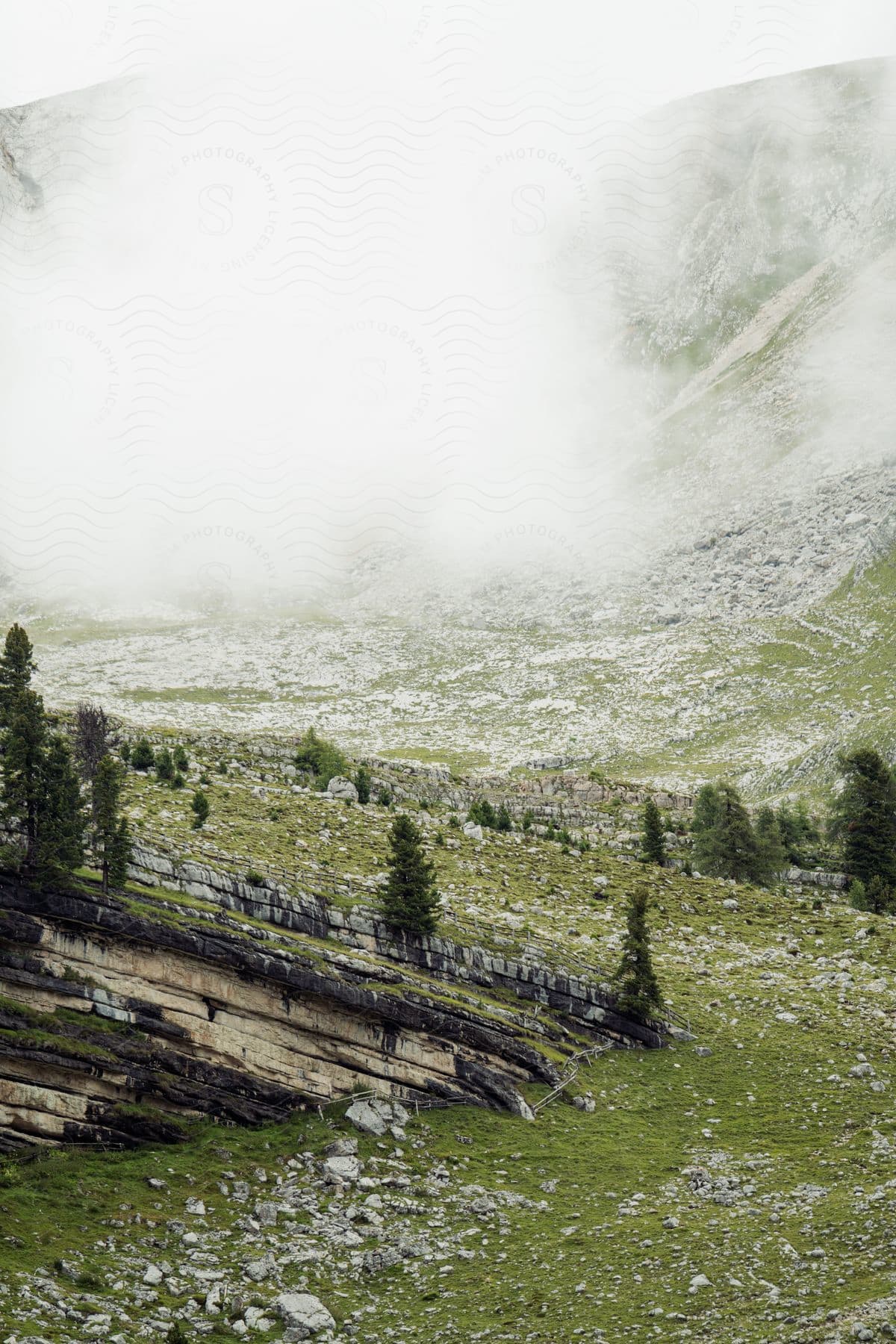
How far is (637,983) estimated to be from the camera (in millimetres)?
47344

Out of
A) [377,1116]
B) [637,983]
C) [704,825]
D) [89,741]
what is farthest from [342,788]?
[377,1116]

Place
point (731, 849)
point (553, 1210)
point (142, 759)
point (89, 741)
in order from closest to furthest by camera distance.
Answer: point (553, 1210) < point (89, 741) < point (142, 759) < point (731, 849)

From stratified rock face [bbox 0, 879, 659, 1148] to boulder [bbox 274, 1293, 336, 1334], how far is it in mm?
8873

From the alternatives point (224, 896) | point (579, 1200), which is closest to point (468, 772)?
point (224, 896)

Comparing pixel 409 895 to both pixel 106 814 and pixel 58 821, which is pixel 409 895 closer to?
pixel 106 814

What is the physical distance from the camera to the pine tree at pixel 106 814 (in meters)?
39.7

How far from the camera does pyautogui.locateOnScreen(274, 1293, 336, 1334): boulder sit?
2711 cm

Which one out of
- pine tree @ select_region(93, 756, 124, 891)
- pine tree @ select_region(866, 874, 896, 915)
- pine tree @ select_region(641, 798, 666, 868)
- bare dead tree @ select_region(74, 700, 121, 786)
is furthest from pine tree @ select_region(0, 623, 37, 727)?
pine tree @ select_region(866, 874, 896, 915)

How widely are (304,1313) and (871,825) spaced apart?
55575 mm

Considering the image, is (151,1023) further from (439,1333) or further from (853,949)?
(853,949)

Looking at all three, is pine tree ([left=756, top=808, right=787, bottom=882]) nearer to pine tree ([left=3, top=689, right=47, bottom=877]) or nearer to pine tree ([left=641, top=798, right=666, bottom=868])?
pine tree ([left=641, top=798, right=666, bottom=868])

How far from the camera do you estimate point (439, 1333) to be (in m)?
27.2

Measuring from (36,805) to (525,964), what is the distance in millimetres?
22322

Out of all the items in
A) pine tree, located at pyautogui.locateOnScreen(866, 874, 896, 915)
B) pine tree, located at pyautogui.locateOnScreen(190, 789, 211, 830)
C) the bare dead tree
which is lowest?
pine tree, located at pyautogui.locateOnScreen(866, 874, 896, 915)
